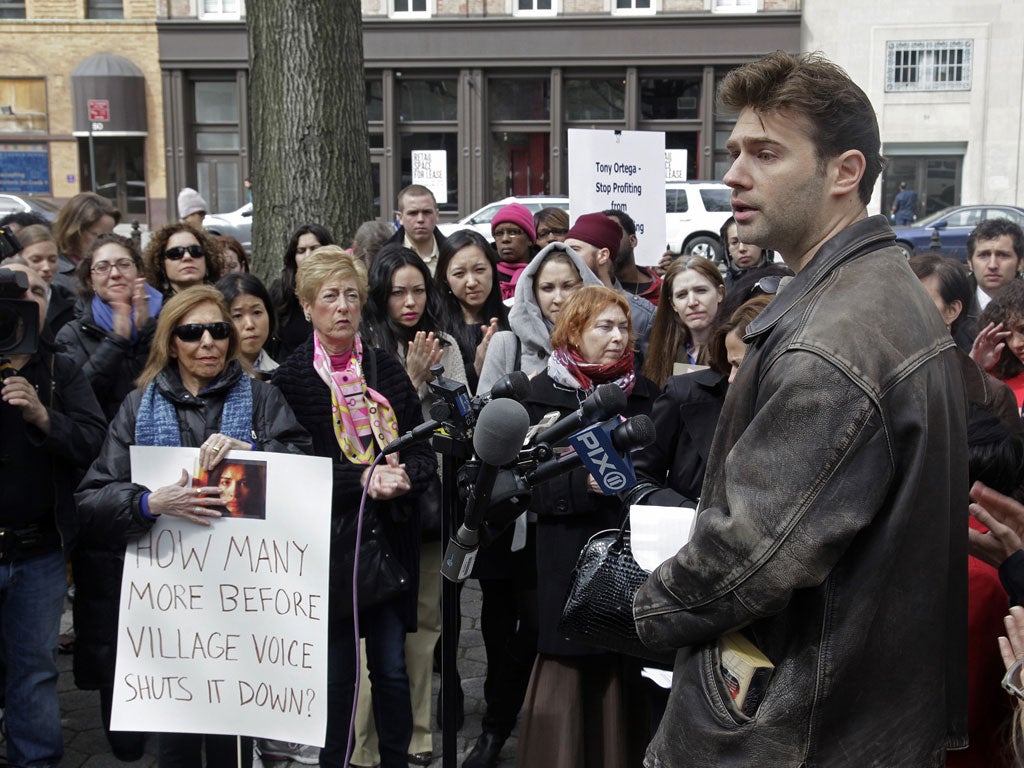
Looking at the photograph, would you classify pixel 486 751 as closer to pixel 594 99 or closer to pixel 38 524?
pixel 38 524

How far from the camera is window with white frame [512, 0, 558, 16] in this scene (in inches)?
1058

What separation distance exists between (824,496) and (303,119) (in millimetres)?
5870

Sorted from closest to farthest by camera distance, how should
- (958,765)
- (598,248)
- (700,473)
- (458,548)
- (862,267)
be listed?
1. (862,267)
2. (458,548)
3. (958,765)
4. (700,473)
5. (598,248)

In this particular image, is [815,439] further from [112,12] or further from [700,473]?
[112,12]

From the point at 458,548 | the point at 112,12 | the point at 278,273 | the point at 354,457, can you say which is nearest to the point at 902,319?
the point at 458,548

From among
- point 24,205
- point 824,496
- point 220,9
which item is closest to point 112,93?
point 220,9

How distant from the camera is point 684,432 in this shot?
348 cm

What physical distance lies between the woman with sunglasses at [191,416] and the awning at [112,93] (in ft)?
86.3

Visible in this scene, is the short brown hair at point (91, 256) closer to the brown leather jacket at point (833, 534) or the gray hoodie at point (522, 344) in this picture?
the gray hoodie at point (522, 344)

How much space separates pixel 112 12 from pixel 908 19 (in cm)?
2137

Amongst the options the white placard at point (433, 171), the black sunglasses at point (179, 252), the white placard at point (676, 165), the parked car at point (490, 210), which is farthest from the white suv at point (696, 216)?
the black sunglasses at point (179, 252)

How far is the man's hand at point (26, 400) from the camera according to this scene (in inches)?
142

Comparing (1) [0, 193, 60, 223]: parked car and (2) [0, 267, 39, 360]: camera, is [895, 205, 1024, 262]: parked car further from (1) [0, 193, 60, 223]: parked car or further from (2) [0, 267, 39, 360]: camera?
(2) [0, 267, 39, 360]: camera

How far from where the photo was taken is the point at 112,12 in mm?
28531
